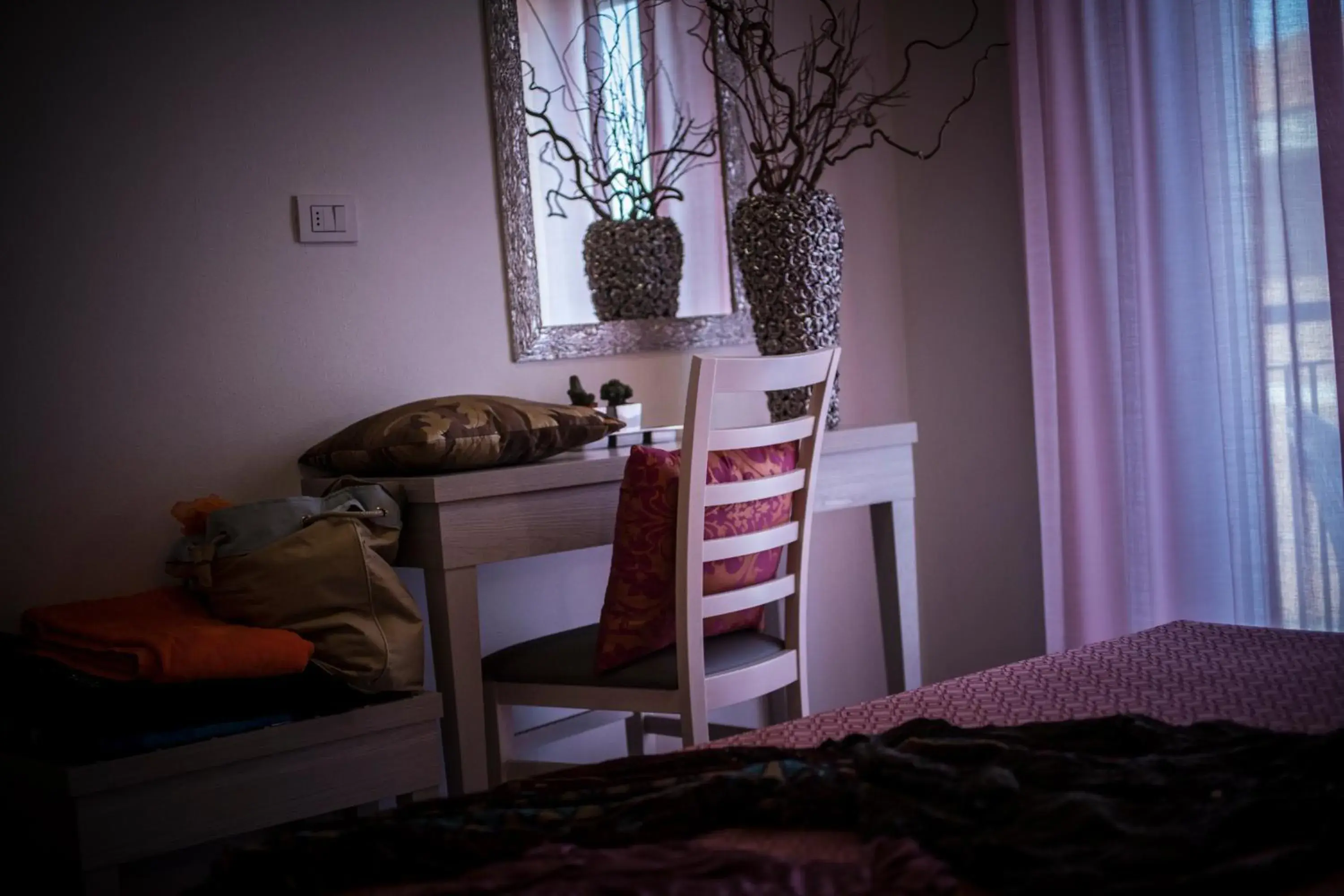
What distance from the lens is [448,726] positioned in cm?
218

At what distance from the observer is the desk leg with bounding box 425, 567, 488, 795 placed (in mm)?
2154

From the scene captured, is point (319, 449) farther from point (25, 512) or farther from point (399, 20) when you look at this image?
point (399, 20)

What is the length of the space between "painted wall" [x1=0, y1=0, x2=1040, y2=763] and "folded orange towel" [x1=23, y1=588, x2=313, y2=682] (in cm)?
30

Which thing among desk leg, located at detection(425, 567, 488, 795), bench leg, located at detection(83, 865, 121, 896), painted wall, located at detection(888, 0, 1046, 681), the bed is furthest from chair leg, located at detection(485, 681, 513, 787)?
painted wall, located at detection(888, 0, 1046, 681)

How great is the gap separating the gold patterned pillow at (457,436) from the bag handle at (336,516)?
178mm

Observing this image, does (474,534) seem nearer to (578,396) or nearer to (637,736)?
(578,396)

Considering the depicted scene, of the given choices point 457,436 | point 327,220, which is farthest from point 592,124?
point 457,436

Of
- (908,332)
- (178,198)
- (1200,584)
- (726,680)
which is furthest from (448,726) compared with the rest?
(908,332)

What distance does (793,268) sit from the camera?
2791 millimetres

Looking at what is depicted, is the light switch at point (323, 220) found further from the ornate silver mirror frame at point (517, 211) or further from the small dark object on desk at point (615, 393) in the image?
the small dark object on desk at point (615, 393)

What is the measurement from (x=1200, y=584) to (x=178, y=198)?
2241 millimetres

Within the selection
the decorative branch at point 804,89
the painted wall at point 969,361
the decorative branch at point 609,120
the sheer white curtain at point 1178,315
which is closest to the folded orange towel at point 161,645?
the decorative branch at point 609,120

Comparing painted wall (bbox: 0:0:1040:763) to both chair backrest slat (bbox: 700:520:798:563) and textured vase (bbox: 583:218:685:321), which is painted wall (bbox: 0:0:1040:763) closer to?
textured vase (bbox: 583:218:685:321)

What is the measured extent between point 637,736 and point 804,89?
1.69 metres
